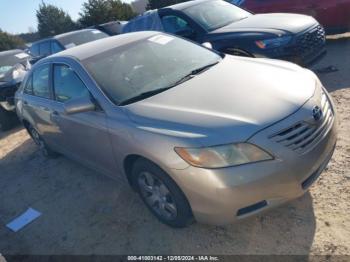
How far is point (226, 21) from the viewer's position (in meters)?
6.27

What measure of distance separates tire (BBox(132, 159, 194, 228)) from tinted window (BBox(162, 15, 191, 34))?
391cm

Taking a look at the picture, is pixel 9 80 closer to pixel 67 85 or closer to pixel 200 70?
pixel 67 85

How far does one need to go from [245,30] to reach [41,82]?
10.6ft

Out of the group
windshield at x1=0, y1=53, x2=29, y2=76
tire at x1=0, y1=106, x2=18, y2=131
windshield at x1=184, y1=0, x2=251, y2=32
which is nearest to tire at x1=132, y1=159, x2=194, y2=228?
windshield at x1=184, y1=0, x2=251, y2=32

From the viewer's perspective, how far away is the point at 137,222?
3.39 m

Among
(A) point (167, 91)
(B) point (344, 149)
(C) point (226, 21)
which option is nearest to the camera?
(A) point (167, 91)

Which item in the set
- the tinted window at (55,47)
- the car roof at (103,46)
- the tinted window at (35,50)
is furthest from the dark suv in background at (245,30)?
the tinted window at (35,50)

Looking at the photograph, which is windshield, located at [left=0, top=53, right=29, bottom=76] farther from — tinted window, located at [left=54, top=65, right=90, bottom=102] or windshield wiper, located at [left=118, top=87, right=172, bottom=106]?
windshield wiper, located at [left=118, top=87, right=172, bottom=106]

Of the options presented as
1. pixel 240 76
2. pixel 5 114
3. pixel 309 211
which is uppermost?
pixel 240 76

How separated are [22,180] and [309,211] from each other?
13.0 ft

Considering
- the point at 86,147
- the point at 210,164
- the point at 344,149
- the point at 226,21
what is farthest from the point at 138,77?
the point at 226,21

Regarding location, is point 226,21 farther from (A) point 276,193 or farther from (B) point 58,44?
(B) point 58,44

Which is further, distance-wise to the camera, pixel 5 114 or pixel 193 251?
pixel 5 114

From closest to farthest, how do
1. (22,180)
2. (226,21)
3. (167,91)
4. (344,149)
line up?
(167,91) → (344,149) → (22,180) → (226,21)
